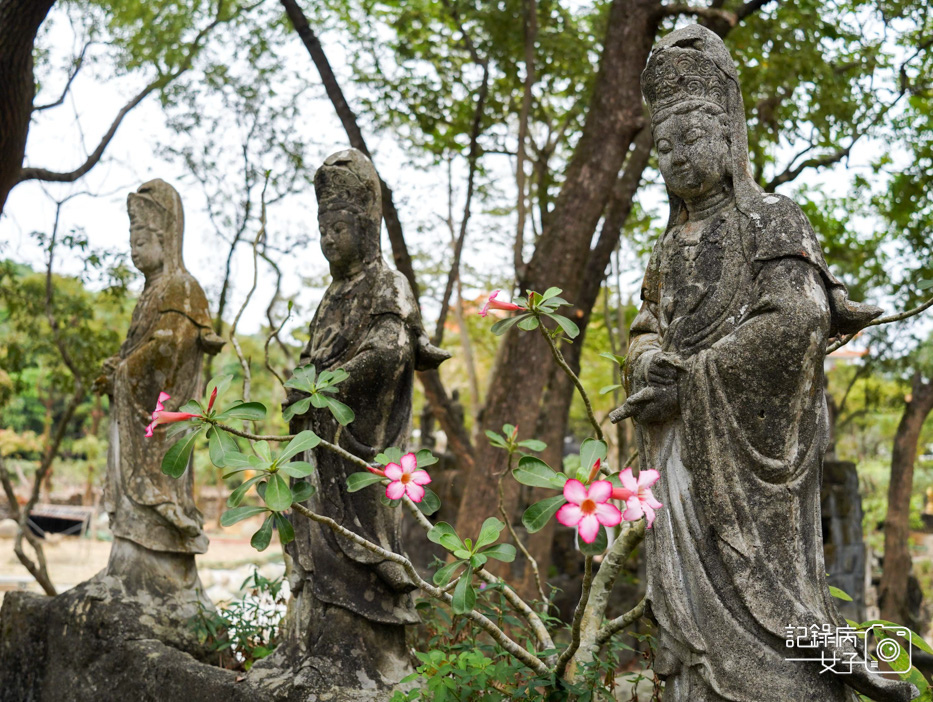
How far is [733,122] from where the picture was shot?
2.96 metres

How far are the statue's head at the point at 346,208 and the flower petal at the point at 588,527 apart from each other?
231 centimetres

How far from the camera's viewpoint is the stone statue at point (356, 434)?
3.79m

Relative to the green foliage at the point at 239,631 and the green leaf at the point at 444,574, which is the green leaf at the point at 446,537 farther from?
the green foliage at the point at 239,631

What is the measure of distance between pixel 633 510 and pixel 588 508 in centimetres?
13

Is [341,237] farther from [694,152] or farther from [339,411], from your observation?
[694,152]

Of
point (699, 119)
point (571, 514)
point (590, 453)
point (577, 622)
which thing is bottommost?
point (577, 622)

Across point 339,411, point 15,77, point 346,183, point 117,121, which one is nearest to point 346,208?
point 346,183

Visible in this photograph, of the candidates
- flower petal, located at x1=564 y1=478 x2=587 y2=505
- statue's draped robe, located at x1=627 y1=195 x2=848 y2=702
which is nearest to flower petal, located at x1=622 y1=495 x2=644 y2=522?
flower petal, located at x1=564 y1=478 x2=587 y2=505

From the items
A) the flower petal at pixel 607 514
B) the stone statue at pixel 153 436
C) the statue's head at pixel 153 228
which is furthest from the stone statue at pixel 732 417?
the statue's head at pixel 153 228

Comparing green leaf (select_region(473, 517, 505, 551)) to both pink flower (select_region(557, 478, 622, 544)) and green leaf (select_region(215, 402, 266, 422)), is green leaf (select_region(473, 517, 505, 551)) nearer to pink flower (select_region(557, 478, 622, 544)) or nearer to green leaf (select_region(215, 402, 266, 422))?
pink flower (select_region(557, 478, 622, 544))

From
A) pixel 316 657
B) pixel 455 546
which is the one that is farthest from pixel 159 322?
pixel 455 546

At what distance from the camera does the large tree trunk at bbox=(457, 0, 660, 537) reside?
759 cm

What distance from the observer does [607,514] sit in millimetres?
2176

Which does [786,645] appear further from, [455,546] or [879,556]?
[879,556]
